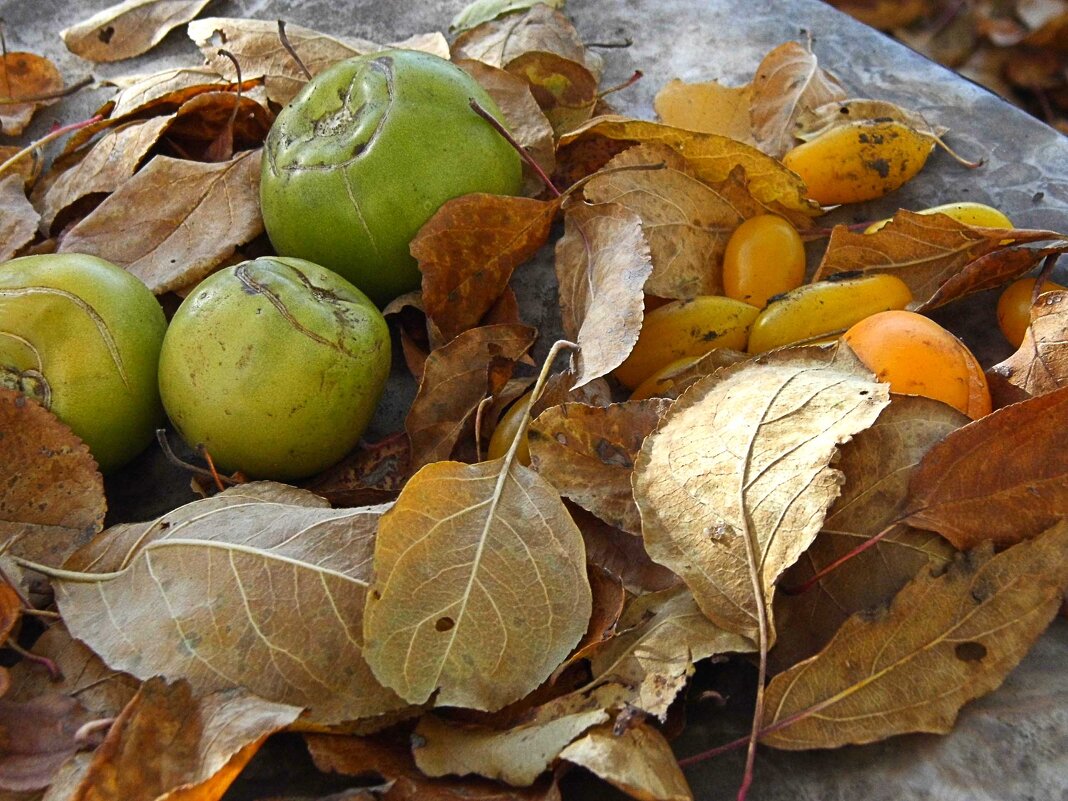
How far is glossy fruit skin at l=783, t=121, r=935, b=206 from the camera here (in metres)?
1.31

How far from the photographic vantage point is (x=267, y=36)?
4.88ft

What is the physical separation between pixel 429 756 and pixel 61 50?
4.77 ft

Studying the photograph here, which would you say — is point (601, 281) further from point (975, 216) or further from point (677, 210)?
point (975, 216)


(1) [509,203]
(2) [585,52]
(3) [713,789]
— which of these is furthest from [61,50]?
(3) [713,789]

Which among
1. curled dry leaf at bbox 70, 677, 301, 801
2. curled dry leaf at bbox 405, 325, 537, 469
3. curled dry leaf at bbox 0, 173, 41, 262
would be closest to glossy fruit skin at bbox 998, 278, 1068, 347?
curled dry leaf at bbox 405, 325, 537, 469

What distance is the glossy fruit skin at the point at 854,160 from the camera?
1314 mm

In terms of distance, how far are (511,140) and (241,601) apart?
24.5 inches

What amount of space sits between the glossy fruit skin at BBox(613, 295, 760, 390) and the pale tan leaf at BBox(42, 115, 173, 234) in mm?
679

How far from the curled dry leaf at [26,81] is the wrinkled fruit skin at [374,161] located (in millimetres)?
614

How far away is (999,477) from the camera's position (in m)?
0.83

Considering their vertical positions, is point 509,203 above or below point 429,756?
above

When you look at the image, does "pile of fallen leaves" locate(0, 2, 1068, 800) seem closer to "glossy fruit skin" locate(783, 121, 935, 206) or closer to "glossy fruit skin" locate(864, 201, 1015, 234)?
"glossy fruit skin" locate(864, 201, 1015, 234)

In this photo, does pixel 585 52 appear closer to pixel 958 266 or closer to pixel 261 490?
pixel 958 266

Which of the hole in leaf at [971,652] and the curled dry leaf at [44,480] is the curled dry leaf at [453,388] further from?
the hole in leaf at [971,652]
